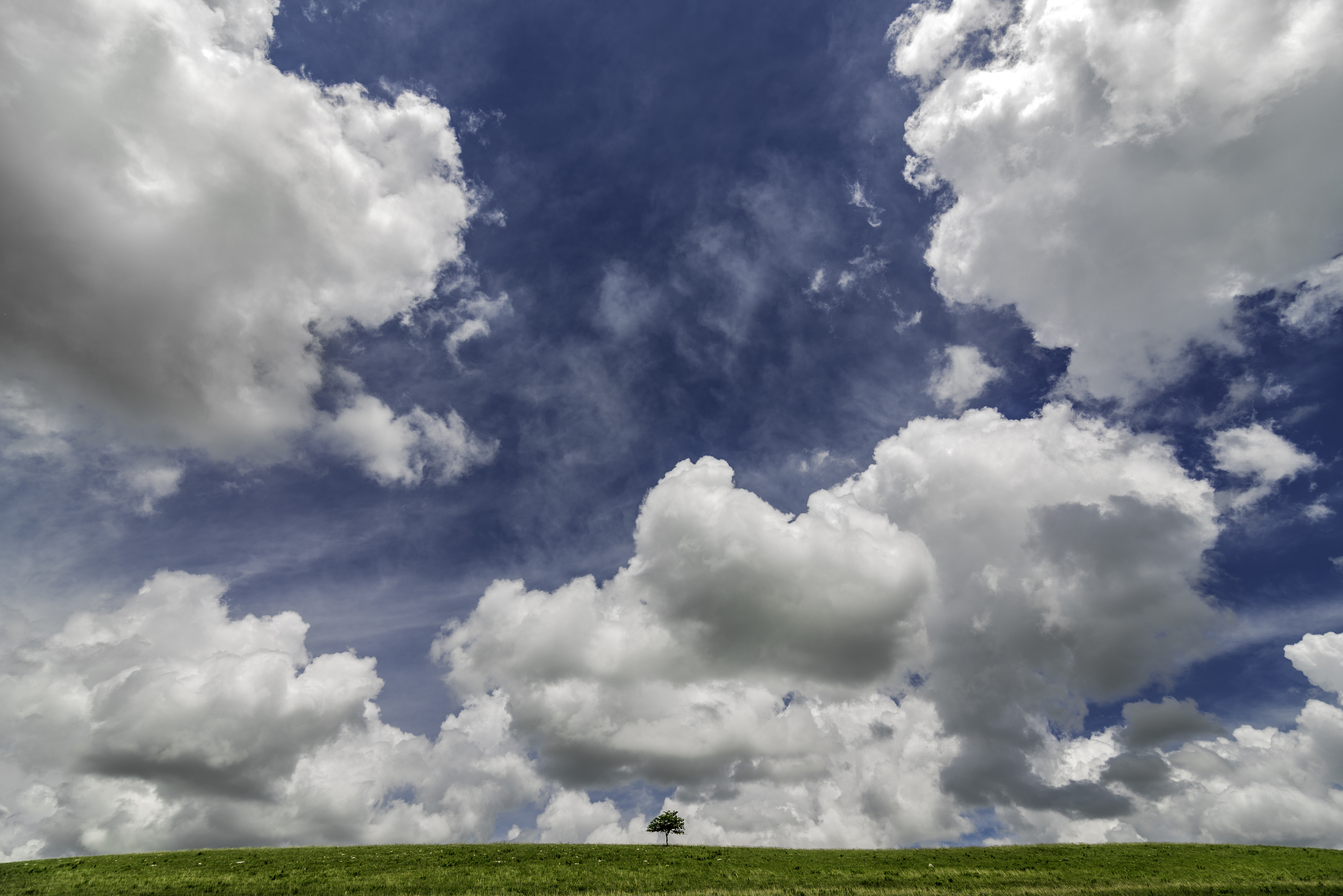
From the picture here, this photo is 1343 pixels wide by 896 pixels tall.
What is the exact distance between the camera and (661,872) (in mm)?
67688

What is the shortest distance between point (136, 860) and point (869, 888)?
3112 inches

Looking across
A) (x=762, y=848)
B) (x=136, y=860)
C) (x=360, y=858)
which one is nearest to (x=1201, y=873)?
(x=762, y=848)

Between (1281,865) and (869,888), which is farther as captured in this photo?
(1281,865)

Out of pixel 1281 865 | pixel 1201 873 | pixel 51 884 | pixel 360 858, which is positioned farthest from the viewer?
pixel 1281 865

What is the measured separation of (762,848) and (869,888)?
20452mm

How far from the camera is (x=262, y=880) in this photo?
60.2 meters

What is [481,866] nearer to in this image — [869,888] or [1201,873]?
[869,888]

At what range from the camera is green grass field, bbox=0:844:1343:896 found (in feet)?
195

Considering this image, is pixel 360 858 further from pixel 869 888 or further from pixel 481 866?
pixel 869 888

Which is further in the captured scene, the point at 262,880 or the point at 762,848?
the point at 762,848

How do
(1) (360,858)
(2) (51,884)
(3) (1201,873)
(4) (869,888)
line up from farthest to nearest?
(3) (1201,873) → (1) (360,858) → (4) (869,888) → (2) (51,884)

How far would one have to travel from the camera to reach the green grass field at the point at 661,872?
→ 59.3 meters

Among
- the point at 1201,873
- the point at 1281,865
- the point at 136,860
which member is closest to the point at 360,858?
the point at 136,860

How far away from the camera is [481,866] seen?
6619 centimetres
